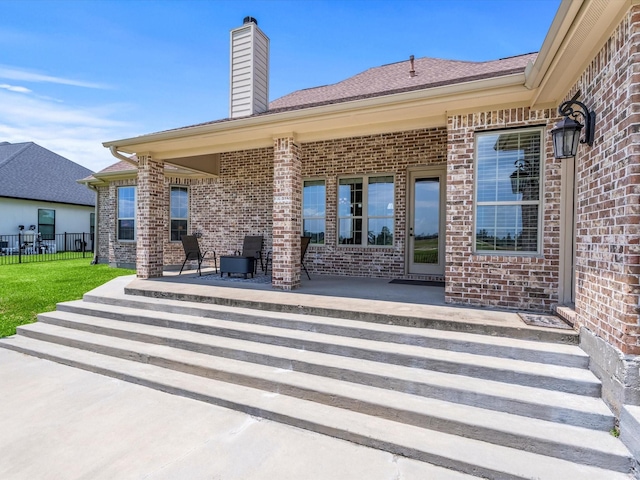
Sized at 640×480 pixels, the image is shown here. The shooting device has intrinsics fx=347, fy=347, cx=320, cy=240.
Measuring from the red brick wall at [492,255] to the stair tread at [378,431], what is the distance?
7.31ft

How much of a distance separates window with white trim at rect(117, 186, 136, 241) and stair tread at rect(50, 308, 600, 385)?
26.0 feet

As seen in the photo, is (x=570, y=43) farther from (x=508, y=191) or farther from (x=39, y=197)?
(x=39, y=197)

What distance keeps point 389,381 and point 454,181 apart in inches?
106

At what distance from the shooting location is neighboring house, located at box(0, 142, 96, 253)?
56.4 feet

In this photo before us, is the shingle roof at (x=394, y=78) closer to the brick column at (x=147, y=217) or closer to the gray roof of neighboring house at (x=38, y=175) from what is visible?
the brick column at (x=147, y=217)

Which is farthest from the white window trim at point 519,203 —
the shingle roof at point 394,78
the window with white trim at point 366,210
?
the window with white trim at point 366,210

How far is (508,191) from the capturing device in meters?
4.30

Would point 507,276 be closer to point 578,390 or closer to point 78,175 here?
point 578,390

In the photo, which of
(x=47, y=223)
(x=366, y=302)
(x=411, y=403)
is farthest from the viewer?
(x=47, y=223)

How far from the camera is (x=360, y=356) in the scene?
136 inches

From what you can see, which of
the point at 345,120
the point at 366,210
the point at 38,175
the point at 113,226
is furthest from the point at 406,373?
the point at 38,175

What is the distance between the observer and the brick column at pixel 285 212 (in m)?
5.64

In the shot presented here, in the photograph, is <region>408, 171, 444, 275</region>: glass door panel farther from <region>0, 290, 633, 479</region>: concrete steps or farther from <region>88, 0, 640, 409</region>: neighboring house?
<region>0, 290, 633, 479</region>: concrete steps

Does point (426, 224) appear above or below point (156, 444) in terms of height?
above
